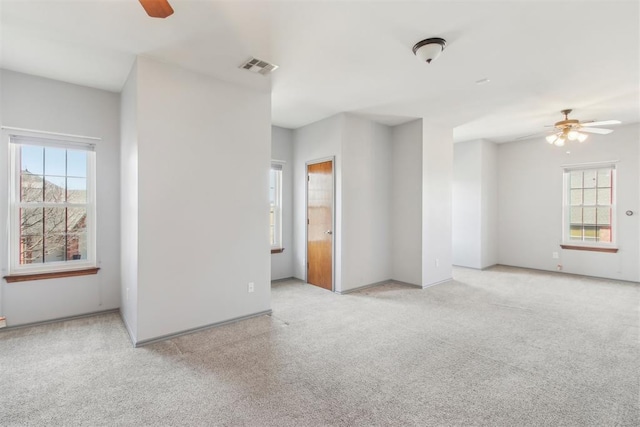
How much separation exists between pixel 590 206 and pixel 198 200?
279 inches

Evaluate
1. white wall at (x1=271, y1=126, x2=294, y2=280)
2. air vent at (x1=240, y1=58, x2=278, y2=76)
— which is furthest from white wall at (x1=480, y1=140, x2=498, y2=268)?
air vent at (x1=240, y1=58, x2=278, y2=76)

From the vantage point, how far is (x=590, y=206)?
5996 millimetres

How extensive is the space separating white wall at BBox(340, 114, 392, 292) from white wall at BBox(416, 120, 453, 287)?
2.09 feet

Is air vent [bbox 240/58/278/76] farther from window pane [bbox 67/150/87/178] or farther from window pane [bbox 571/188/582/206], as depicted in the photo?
window pane [bbox 571/188/582/206]

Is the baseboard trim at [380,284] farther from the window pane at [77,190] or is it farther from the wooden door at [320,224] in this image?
the window pane at [77,190]

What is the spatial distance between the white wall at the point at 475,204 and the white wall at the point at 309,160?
3534 millimetres

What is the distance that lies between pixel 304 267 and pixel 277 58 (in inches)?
139

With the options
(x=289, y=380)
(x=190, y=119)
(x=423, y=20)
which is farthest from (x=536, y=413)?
(x=190, y=119)

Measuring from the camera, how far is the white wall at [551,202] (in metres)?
5.47

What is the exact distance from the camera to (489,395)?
2.19 metres

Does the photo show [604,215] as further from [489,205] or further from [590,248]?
[489,205]

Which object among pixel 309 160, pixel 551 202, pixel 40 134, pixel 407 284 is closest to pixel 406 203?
pixel 407 284

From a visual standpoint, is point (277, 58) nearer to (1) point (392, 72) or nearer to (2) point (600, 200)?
(1) point (392, 72)

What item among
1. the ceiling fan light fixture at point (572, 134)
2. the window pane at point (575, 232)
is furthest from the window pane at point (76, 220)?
the window pane at point (575, 232)
